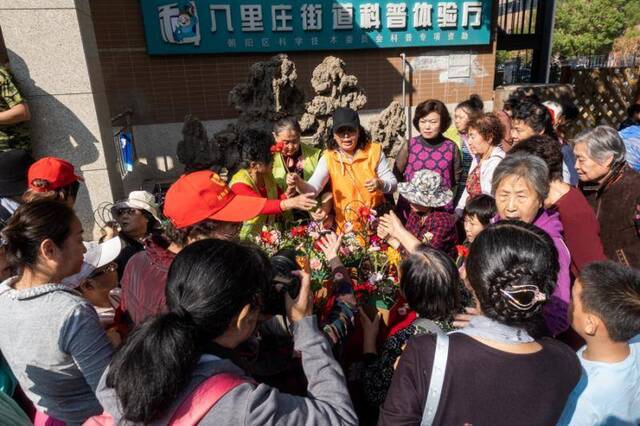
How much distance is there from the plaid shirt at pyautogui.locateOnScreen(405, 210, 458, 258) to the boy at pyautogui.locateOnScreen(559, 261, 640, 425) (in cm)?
103

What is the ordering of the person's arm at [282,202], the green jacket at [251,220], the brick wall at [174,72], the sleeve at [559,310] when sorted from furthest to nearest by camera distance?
the brick wall at [174,72] < the green jacket at [251,220] < the person's arm at [282,202] < the sleeve at [559,310]

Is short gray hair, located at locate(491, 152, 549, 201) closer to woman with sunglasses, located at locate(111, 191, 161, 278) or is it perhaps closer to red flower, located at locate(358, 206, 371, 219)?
red flower, located at locate(358, 206, 371, 219)

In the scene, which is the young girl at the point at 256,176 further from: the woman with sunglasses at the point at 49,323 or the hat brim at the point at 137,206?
the woman with sunglasses at the point at 49,323

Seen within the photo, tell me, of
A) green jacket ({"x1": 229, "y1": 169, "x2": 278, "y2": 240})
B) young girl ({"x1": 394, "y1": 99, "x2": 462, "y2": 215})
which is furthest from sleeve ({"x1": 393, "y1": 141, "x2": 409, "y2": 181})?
green jacket ({"x1": 229, "y1": 169, "x2": 278, "y2": 240})

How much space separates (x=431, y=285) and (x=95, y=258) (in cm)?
148

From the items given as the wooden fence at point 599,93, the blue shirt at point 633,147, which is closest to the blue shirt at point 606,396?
the blue shirt at point 633,147

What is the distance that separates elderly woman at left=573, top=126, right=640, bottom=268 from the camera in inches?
90.6

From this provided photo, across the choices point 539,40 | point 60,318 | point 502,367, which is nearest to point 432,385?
point 502,367

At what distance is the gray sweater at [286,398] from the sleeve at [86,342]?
1.12 feet

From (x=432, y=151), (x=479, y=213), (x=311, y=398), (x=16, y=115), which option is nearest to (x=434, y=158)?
(x=432, y=151)

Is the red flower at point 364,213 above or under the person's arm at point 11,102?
under

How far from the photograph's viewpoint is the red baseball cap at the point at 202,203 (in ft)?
5.44

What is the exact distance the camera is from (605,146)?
2320mm

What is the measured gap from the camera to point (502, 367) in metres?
1.10
